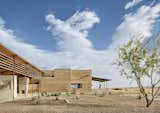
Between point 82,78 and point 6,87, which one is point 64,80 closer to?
point 82,78

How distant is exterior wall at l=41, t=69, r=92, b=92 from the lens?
5616cm

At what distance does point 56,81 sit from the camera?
56.4m

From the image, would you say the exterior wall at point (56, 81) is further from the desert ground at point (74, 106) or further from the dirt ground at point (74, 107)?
the dirt ground at point (74, 107)

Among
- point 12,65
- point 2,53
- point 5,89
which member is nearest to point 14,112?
point 2,53

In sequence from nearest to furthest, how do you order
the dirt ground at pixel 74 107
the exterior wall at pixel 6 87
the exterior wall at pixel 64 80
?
the dirt ground at pixel 74 107, the exterior wall at pixel 6 87, the exterior wall at pixel 64 80

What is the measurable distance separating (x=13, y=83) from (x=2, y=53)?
7.19 meters

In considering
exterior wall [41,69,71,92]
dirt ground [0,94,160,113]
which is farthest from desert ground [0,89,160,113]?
exterior wall [41,69,71,92]

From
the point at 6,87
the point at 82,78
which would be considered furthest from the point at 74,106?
the point at 82,78

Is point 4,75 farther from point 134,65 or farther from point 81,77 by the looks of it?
point 81,77

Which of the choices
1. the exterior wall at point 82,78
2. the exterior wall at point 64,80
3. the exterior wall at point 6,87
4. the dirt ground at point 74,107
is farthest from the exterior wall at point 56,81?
the dirt ground at point 74,107

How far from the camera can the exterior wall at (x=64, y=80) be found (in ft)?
184

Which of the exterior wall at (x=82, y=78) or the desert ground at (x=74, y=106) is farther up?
the exterior wall at (x=82, y=78)

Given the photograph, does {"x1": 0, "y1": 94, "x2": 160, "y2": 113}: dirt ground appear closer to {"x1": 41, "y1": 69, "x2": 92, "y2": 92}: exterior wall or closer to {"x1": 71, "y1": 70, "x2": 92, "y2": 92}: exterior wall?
{"x1": 41, "y1": 69, "x2": 92, "y2": 92}: exterior wall

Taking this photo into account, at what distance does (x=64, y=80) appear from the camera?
56.4 meters
